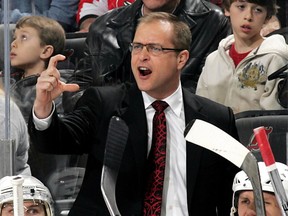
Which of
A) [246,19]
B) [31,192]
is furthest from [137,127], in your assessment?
[246,19]

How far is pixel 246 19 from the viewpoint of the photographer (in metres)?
4.61

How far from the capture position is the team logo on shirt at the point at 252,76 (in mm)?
4500

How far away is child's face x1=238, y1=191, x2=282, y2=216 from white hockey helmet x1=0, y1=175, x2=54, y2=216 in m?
0.66

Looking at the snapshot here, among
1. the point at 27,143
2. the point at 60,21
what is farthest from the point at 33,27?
the point at 27,143

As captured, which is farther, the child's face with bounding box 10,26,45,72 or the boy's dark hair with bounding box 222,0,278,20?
the boy's dark hair with bounding box 222,0,278,20

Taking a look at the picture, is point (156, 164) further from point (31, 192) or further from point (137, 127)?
point (31, 192)

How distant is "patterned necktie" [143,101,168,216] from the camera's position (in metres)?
4.14

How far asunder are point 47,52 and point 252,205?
3.43 ft

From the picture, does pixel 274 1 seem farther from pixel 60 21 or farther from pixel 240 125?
pixel 60 21

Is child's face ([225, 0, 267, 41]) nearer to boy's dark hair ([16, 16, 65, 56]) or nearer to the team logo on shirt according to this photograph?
the team logo on shirt

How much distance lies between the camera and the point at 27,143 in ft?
14.0

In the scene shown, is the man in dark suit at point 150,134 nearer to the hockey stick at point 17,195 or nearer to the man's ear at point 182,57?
the man's ear at point 182,57

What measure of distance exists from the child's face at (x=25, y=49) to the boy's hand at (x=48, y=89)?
0.33 m

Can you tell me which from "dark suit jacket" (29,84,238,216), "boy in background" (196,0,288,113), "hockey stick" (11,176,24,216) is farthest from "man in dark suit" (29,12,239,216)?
"hockey stick" (11,176,24,216)
